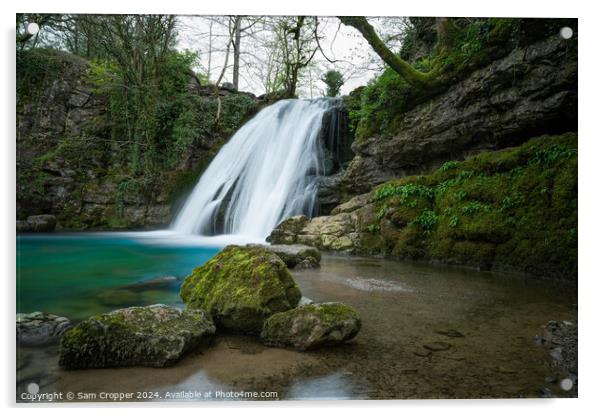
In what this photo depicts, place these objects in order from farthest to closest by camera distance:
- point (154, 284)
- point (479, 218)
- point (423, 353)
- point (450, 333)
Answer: point (479, 218) → point (154, 284) → point (450, 333) → point (423, 353)

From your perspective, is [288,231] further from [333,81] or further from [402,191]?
[333,81]

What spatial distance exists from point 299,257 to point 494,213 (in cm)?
274

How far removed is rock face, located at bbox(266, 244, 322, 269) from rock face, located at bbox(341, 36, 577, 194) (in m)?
3.41

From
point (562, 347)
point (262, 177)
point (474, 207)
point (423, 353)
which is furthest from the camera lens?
point (262, 177)

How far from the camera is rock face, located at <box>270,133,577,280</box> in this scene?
12.2ft

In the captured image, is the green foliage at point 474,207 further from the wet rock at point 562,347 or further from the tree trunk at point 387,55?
the wet rock at point 562,347

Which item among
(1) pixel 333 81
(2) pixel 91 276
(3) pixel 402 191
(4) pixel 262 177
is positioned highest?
(1) pixel 333 81

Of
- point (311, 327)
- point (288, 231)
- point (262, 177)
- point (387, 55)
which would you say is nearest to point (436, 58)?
point (387, 55)

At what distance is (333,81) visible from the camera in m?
5.23


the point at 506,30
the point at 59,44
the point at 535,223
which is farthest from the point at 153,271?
the point at 506,30

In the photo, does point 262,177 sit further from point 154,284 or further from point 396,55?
point 154,284

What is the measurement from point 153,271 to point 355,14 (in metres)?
3.05

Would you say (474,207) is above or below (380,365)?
above

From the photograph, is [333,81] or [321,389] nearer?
[321,389]
